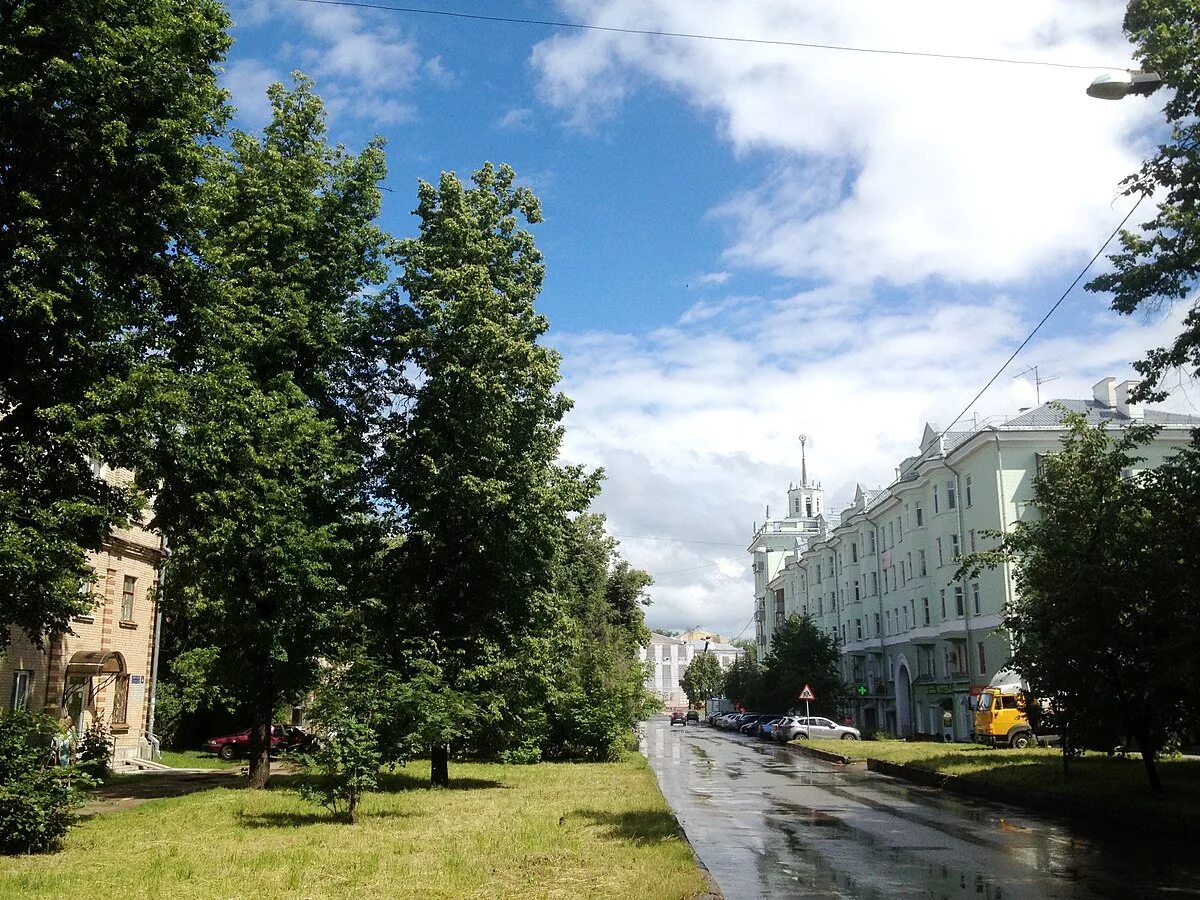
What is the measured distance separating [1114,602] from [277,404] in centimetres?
1616

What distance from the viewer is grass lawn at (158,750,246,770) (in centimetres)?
3139

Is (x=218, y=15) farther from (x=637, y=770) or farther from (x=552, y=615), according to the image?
(x=637, y=770)

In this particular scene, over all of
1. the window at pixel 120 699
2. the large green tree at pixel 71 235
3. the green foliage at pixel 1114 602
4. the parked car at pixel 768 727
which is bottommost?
the parked car at pixel 768 727

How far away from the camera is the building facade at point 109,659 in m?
24.4

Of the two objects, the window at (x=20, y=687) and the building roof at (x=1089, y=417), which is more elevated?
the building roof at (x=1089, y=417)

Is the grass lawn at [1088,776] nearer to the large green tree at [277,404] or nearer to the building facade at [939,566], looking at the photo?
the building facade at [939,566]

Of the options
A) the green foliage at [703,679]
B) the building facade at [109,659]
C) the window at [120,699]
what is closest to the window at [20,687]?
the building facade at [109,659]

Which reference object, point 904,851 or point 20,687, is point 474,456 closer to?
point 904,851

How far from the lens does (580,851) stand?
1195cm

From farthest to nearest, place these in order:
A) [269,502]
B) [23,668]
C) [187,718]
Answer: [187,718] → [23,668] → [269,502]

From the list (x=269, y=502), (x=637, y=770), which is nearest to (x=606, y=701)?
(x=637, y=770)

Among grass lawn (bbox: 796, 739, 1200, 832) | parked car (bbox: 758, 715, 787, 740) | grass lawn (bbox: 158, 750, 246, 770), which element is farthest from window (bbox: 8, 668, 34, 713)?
parked car (bbox: 758, 715, 787, 740)

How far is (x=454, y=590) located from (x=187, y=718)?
23731 mm

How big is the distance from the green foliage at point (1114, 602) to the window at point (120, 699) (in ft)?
80.5
